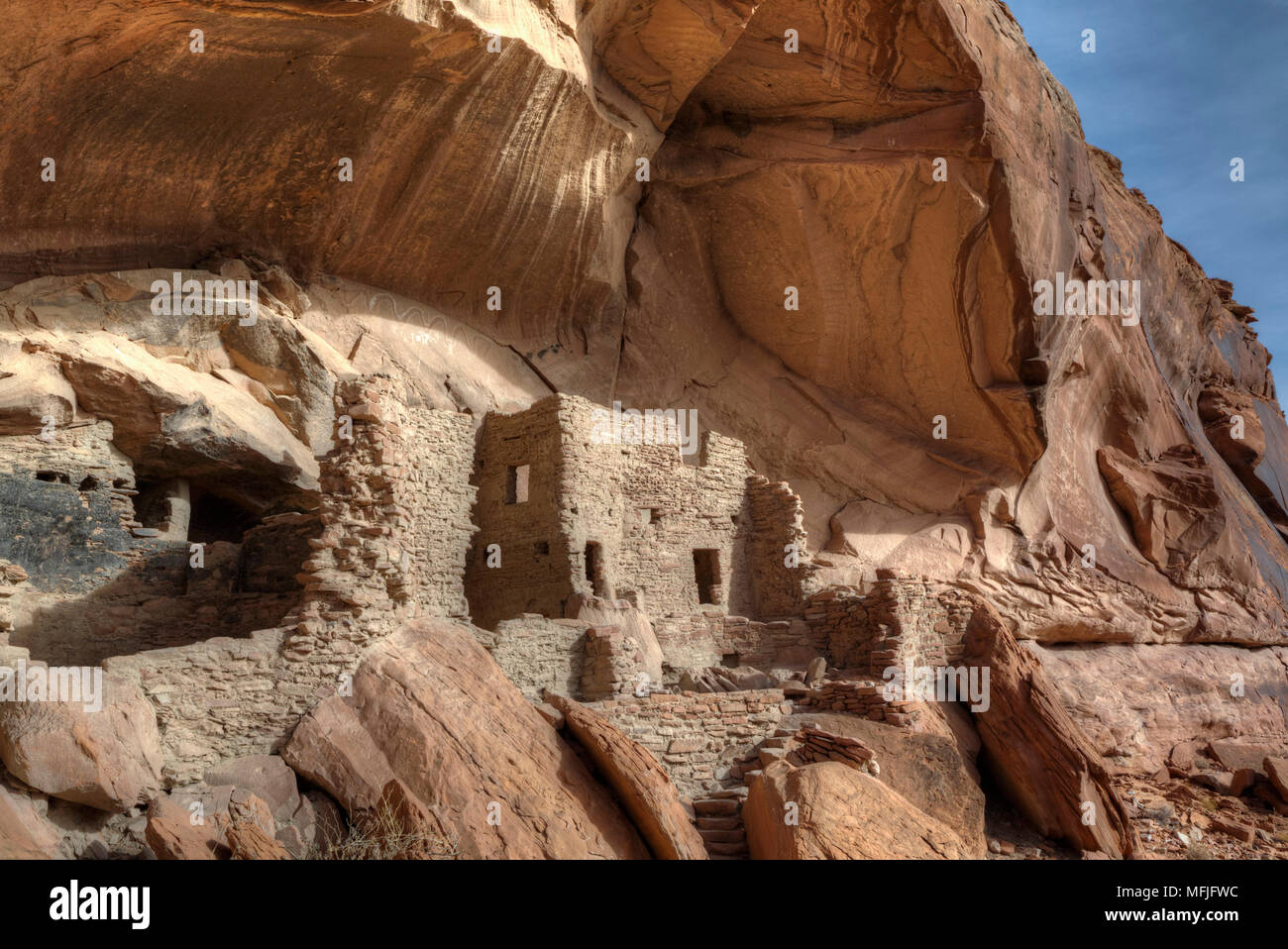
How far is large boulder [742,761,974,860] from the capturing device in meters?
8.45

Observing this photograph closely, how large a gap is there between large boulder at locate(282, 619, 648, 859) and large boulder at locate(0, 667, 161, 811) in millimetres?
1057

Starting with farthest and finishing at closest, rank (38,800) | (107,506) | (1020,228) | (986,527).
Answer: (986,527)
(1020,228)
(107,506)
(38,800)

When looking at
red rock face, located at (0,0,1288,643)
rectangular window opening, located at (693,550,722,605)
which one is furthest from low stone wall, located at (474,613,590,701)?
red rock face, located at (0,0,1288,643)

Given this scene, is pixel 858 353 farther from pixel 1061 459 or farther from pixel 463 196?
pixel 463 196

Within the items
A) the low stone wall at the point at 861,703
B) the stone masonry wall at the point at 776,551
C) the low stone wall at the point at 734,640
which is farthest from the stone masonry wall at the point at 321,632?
the stone masonry wall at the point at 776,551

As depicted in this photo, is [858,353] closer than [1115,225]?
Yes

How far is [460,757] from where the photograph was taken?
828cm

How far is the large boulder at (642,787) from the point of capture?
8.51 metres

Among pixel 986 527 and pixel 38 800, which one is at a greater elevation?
pixel 986 527

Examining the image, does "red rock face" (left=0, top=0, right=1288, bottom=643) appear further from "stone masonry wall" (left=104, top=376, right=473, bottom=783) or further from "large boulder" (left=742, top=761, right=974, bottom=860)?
"large boulder" (left=742, top=761, right=974, bottom=860)

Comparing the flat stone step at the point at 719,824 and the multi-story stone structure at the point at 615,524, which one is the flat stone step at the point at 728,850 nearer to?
the flat stone step at the point at 719,824

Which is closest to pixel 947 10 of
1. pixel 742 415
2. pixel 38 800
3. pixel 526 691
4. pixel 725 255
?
pixel 725 255

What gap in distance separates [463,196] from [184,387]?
4.96 metres

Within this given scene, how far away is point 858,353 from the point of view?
19750 mm
